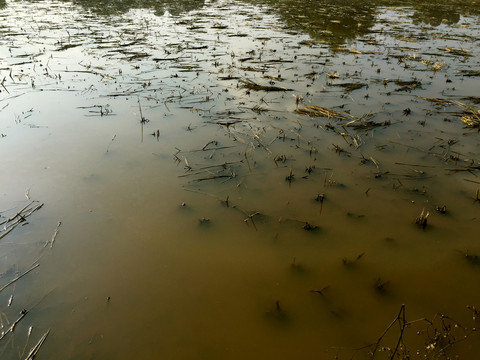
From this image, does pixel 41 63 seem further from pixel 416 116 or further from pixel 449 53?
pixel 449 53

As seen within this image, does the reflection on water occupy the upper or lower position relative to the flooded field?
upper

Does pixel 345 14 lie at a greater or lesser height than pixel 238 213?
greater

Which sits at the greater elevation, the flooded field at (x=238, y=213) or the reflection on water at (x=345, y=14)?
the reflection on water at (x=345, y=14)

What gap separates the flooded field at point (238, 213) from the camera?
7.50 feet

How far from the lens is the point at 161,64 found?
8.10m

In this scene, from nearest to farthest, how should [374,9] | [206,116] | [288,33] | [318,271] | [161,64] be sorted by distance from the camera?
[318,271] < [206,116] < [161,64] < [288,33] < [374,9]

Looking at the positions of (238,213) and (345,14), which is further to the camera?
(345,14)

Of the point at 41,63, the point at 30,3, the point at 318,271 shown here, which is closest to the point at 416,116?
the point at 318,271

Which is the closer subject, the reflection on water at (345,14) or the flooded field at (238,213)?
the flooded field at (238,213)

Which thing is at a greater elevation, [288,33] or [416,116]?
[288,33]

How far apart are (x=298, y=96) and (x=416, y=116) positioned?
85.9 inches

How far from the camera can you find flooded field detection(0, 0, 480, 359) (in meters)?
2.29

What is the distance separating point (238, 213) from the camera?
3.35 metres

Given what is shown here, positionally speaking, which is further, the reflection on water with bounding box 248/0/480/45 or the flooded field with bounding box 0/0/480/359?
the reflection on water with bounding box 248/0/480/45
